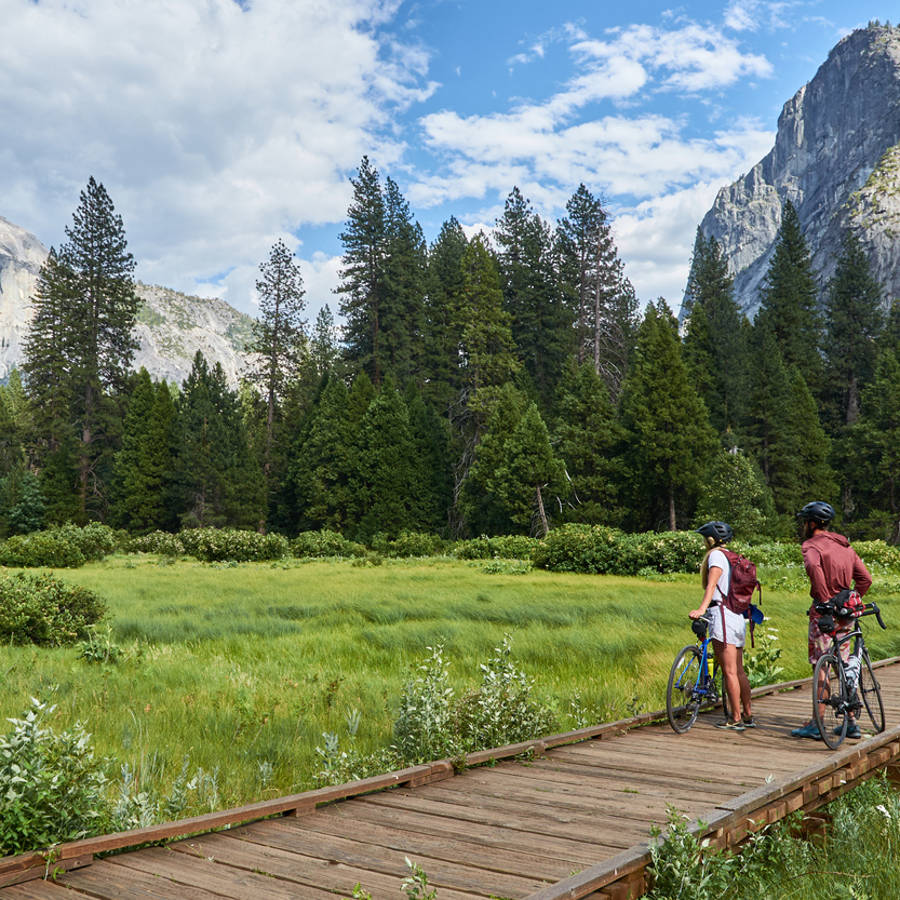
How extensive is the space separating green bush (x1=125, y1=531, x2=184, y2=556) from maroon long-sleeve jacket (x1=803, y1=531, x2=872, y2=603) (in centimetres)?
3833

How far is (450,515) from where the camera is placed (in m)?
54.8

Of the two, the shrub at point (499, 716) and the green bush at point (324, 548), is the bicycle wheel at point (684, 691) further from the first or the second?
the green bush at point (324, 548)

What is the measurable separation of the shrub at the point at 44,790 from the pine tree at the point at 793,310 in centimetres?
6378

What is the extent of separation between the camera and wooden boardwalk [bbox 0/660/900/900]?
3574 millimetres

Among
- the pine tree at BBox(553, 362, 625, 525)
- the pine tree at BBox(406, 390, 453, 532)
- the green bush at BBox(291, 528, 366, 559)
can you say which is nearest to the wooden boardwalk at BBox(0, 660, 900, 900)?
the green bush at BBox(291, 528, 366, 559)

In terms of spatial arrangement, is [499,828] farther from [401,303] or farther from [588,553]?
[401,303]

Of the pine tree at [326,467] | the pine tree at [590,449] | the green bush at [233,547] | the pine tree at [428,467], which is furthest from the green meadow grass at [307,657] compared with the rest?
the pine tree at [326,467]

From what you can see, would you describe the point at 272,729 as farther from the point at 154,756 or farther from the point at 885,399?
the point at 885,399

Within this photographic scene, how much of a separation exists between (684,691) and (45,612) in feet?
37.9

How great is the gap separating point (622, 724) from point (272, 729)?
3.46m

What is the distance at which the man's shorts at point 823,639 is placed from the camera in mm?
7109

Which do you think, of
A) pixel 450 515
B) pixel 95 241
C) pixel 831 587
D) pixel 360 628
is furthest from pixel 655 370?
pixel 95 241

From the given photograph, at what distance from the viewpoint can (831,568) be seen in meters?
7.14

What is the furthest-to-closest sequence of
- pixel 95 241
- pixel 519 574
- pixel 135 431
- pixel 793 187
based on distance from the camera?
1. pixel 793 187
2. pixel 95 241
3. pixel 135 431
4. pixel 519 574
